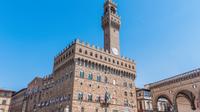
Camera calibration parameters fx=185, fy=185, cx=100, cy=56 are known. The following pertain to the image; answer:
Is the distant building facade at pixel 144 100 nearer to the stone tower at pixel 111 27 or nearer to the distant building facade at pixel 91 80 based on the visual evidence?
the distant building facade at pixel 91 80

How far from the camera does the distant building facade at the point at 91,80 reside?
42312 millimetres

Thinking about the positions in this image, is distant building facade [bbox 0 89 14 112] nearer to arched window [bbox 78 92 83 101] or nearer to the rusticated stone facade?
arched window [bbox 78 92 83 101]

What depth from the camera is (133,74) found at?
178ft

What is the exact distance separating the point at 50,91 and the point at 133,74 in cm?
2409

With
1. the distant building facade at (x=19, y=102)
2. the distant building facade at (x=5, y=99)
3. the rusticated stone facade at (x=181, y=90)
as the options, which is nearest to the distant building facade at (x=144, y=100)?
the rusticated stone facade at (x=181, y=90)

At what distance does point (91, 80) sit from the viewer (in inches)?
1761

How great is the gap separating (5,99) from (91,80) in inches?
1916

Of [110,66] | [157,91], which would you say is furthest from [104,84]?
[157,91]

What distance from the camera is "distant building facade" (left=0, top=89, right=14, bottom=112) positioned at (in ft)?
237

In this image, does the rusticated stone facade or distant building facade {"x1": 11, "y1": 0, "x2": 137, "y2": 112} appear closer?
distant building facade {"x1": 11, "y1": 0, "x2": 137, "y2": 112}

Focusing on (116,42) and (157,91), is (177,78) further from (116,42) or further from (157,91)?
(116,42)

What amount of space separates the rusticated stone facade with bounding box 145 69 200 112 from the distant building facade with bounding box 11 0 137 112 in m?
8.63

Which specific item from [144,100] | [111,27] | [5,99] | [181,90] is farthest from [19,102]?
[181,90]

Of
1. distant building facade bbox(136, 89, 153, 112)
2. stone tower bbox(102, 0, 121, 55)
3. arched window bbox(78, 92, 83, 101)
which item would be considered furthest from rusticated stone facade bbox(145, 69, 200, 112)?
arched window bbox(78, 92, 83, 101)
